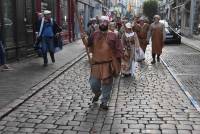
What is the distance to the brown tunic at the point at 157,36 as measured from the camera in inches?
648

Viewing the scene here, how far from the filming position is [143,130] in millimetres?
6637

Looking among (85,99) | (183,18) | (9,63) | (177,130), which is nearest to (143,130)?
(177,130)

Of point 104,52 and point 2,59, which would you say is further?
point 2,59

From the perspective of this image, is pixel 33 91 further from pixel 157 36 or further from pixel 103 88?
pixel 157 36

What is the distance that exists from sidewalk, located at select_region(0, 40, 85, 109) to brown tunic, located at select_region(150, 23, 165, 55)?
131 inches

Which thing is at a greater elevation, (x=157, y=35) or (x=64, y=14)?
(x=64, y=14)

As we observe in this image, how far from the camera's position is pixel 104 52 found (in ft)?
26.5

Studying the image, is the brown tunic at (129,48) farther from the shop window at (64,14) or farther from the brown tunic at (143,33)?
the shop window at (64,14)

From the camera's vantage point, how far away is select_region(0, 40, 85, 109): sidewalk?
30.0ft

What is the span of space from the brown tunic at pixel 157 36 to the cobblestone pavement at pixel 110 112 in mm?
5365

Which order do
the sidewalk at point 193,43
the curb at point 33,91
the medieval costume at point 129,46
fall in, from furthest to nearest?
1. the sidewalk at point 193,43
2. the medieval costume at point 129,46
3. the curb at point 33,91

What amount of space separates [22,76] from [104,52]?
13.5 ft

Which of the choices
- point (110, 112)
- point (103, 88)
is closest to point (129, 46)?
point (103, 88)

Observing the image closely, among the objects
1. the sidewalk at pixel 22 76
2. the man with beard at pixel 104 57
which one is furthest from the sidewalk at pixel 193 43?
the man with beard at pixel 104 57
